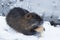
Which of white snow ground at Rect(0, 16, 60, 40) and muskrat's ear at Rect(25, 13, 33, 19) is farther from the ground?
muskrat's ear at Rect(25, 13, 33, 19)

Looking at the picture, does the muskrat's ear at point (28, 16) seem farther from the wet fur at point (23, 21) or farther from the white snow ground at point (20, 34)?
the white snow ground at point (20, 34)

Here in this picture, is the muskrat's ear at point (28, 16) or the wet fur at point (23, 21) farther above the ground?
the muskrat's ear at point (28, 16)

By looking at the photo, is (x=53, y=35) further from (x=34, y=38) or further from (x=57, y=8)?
(x=57, y=8)

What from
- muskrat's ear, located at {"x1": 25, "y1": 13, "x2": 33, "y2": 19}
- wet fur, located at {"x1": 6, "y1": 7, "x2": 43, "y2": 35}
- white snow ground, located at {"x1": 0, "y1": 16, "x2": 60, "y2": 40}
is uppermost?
muskrat's ear, located at {"x1": 25, "y1": 13, "x2": 33, "y2": 19}

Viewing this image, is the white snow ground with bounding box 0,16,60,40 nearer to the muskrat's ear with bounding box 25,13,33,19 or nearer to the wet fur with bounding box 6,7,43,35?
the wet fur with bounding box 6,7,43,35

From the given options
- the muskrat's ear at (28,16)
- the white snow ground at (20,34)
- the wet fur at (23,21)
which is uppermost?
the muskrat's ear at (28,16)

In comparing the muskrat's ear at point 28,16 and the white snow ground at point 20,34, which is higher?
the muskrat's ear at point 28,16

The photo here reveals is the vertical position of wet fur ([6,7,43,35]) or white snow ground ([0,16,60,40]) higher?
wet fur ([6,7,43,35])

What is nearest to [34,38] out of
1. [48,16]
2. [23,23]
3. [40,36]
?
[40,36]

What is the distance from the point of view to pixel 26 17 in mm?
1943

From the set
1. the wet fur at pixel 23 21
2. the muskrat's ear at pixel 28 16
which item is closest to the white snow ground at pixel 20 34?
the wet fur at pixel 23 21

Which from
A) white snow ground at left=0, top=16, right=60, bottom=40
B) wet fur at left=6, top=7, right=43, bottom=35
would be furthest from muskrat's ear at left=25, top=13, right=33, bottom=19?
white snow ground at left=0, top=16, right=60, bottom=40

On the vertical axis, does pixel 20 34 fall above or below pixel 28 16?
below

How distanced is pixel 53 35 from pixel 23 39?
30 centimetres
